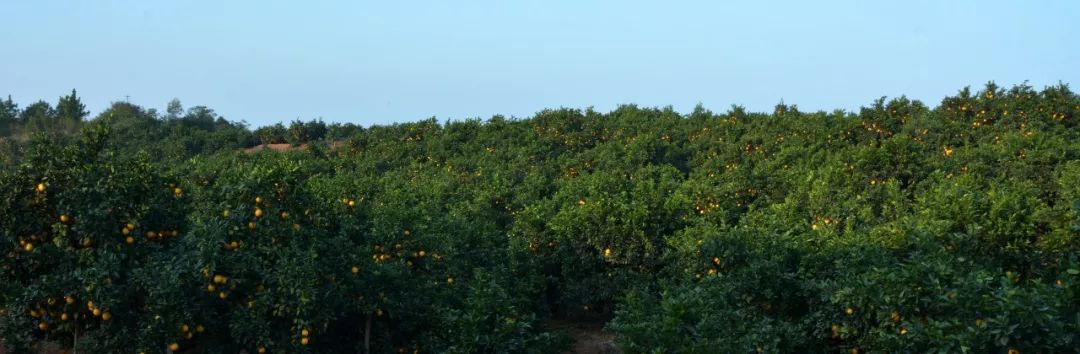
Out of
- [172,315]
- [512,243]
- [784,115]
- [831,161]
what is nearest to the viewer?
[172,315]

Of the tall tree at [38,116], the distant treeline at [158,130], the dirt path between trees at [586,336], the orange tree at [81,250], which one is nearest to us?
the orange tree at [81,250]

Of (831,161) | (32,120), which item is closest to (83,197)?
(831,161)

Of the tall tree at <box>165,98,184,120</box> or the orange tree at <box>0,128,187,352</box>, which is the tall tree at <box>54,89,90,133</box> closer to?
the tall tree at <box>165,98,184,120</box>

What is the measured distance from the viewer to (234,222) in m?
7.16

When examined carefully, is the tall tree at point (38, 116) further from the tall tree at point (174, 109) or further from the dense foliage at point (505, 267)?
the dense foliage at point (505, 267)

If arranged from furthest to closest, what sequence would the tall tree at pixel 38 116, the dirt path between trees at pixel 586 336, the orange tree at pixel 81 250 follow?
the tall tree at pixel 38 116 → the dirt path between trees at pixel 586 336 → the orange tree at pixel 81 250

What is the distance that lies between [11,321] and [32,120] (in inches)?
1176

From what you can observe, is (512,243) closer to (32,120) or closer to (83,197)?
(83,197)

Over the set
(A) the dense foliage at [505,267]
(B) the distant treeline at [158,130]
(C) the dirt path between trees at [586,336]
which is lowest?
(C) the dirt path between trees at [586,336]

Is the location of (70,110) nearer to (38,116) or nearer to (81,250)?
(38,116)

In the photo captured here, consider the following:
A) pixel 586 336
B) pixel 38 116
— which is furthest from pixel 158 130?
pixel 586 336

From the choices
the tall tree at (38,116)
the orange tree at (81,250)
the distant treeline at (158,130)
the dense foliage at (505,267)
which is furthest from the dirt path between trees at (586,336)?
the tall tree at (38,116)

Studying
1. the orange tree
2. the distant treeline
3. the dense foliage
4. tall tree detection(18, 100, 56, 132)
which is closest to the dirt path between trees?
the dense foliage

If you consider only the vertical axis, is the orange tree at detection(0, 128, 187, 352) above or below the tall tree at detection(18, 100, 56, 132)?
below
